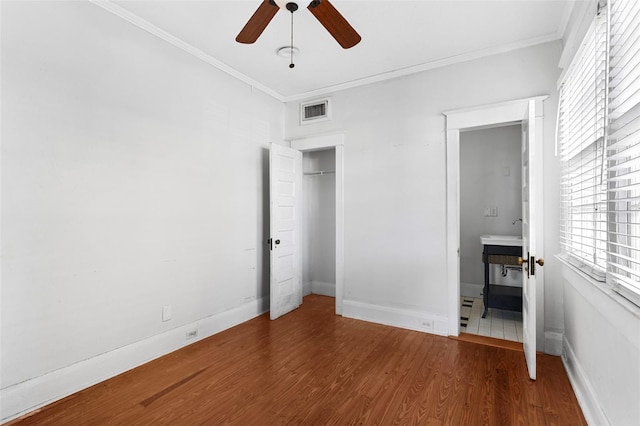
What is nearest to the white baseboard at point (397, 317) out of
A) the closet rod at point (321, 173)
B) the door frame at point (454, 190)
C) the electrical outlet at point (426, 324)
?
the electrical outlet at point (426, 324)

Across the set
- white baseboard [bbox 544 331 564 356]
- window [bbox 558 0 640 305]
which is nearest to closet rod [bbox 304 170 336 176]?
window [bbox 558 0 640 305]

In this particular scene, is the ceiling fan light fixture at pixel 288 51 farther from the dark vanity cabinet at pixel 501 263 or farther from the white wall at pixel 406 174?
the dark vanity cabinet at pixel 501 263

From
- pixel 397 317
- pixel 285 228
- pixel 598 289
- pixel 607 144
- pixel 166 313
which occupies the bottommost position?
pixel 397 317

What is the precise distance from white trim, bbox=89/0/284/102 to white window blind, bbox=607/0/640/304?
311 cm

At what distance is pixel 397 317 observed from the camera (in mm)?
3531

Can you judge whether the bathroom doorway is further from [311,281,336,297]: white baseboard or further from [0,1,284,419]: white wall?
[0,1,284,419]: white wall

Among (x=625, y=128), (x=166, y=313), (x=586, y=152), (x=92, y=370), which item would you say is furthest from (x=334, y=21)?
(x=92, y=370)

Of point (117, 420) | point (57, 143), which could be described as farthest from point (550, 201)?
point (57, 143)

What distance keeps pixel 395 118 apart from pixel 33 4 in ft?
10.3

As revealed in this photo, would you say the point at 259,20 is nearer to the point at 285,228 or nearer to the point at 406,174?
the point at 406,174

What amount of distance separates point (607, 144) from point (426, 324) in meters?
2.34

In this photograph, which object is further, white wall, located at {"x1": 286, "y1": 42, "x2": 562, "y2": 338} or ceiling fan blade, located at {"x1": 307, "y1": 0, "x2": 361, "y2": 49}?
white wall, located at {"x1": 286, "y1": 42, "x2": 562, "y2": 338}

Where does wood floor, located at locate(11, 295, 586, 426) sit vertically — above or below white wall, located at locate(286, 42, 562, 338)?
below

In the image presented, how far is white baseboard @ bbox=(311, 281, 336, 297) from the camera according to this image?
477 centimetres
